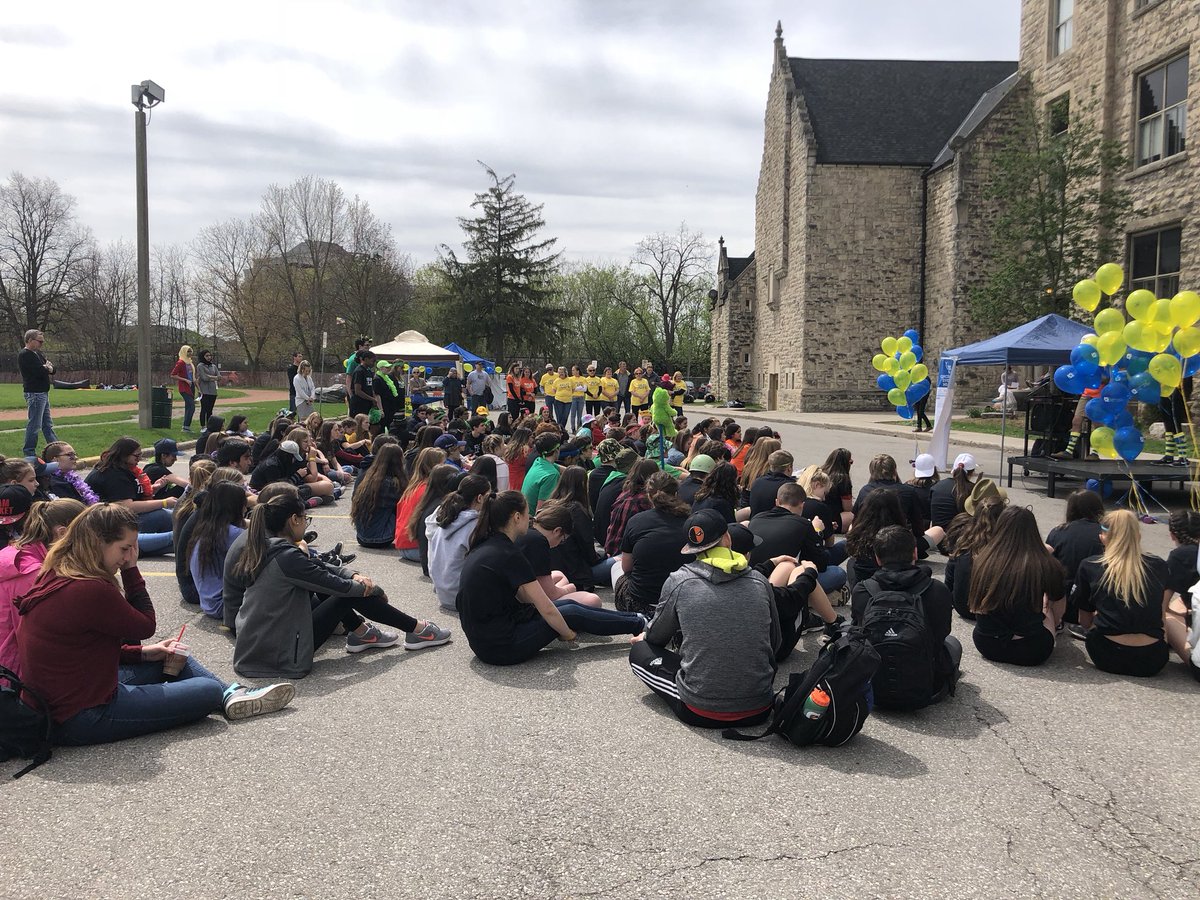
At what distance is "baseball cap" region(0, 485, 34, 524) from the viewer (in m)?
5.71

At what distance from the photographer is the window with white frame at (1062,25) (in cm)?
2547

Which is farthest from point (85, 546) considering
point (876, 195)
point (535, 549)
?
point (876, 195)

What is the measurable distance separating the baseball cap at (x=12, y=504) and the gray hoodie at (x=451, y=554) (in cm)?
284

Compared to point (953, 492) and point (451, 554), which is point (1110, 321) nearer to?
point (953, 492)

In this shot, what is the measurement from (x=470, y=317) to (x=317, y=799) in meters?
54.2

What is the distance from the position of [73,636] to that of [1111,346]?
10896 mm

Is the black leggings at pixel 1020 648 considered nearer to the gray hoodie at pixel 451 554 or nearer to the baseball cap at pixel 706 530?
the baseball cap at pixel 706 530

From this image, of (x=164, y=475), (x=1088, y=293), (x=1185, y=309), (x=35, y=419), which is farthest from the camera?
(x=35, y=419)

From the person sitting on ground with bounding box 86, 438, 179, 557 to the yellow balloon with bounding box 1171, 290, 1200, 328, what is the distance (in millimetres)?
11170

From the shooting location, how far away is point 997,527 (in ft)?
18.9

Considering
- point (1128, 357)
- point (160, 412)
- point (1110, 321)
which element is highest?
point (1110, 321)

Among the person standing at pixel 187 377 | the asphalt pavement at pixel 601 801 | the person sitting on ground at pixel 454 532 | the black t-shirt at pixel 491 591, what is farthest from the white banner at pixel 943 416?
the person standing at pixel 187 377

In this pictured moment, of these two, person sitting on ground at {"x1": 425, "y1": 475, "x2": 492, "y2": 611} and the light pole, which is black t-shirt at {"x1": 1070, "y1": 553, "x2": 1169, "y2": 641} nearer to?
person sitting on ground at {"x1": 425, "y1": 475, "x2": 492, "y2": 611}

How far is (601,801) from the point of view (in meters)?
3.90
